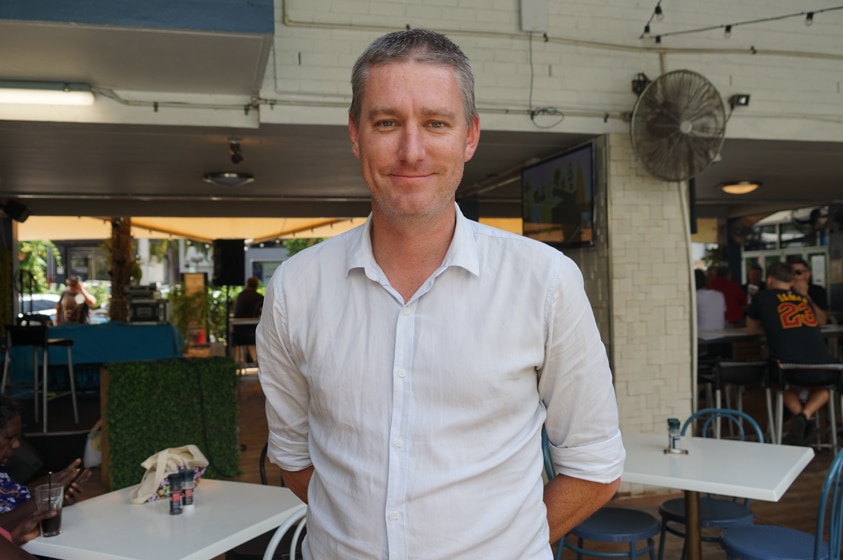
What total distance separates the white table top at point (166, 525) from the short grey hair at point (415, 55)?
1757mm

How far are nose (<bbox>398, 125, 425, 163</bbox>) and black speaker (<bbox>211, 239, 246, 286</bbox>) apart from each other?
12789 mm

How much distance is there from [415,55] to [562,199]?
16.0ft

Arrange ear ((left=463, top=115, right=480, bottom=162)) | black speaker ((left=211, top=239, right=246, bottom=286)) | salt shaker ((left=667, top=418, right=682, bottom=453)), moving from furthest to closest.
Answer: black speaker ((left=211, top=239, right=246, bottom=286))
salt shaker ((left=667, top=418, right=682, bottom=453))
ear ((left=463, top=115, right=480, bottom=162))

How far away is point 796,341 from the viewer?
21.1ft

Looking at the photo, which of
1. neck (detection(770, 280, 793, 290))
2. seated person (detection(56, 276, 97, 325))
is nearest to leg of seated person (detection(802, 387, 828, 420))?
neck (detection(770, 280, 793, 290))

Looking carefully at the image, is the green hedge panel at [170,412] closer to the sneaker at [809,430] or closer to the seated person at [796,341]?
→ the seated person at [796,341]

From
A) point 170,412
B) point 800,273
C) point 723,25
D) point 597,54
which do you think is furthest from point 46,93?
point 800,273

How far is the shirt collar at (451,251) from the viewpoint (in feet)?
4.07

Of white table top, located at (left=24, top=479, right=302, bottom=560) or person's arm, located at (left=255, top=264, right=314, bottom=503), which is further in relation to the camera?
white table top, located at (left=24, top=479, right=302, bottom=560)

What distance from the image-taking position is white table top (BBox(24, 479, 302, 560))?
8.11 ft

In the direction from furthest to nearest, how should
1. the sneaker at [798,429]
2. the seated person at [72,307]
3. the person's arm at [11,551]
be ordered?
the seated person at [72,307], the sneaker at [798,429], the person's arm at [11,551]

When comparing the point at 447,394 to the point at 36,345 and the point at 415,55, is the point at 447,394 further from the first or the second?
the point at 36,345

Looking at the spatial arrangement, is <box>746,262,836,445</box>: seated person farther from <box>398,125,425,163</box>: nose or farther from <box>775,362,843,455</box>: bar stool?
<box>398,125,425,163</box>: nose

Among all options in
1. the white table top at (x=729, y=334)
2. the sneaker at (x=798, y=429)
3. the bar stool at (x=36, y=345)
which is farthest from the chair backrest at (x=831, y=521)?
the bar stool at (x=36, y=345)
